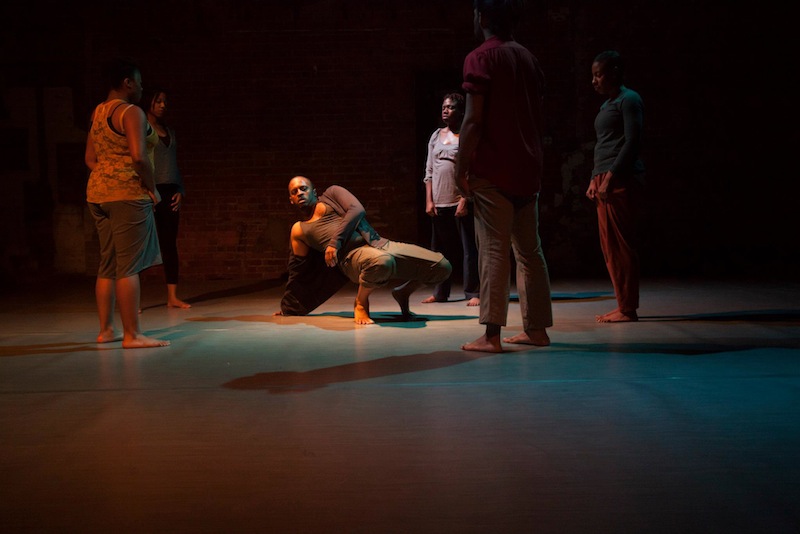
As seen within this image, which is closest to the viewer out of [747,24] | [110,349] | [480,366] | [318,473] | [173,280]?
[318,473]

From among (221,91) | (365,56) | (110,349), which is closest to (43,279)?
(221,91)

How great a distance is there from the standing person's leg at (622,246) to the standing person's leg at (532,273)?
3.55 feet

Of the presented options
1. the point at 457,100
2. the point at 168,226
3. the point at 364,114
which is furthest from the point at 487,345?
the point at 364,114

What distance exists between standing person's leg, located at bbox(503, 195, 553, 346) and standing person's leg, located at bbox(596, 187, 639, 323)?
3.55 feet

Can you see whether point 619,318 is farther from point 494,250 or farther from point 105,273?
point 105,273

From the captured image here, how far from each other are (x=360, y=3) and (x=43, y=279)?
479 centimetres

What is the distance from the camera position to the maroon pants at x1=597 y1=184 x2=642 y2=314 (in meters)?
5.48

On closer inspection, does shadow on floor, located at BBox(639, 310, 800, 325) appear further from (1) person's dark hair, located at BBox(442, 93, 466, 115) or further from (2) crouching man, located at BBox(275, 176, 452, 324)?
(1) person's dark hair, located at BBox(442, 93, 466, 115)

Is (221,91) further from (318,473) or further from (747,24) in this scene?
(318,473)

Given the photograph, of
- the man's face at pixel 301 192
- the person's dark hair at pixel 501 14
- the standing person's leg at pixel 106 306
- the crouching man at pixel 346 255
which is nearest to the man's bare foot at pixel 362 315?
the crouching man at pixel 346 255

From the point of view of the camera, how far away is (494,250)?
428cm

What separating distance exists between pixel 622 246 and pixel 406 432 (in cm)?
298

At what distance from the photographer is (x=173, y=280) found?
7098mm

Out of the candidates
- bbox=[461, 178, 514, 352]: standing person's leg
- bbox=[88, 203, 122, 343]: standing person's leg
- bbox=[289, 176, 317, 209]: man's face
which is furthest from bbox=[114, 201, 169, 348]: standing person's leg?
bbox=[461, 178, 514, 352]: standing person's leg
